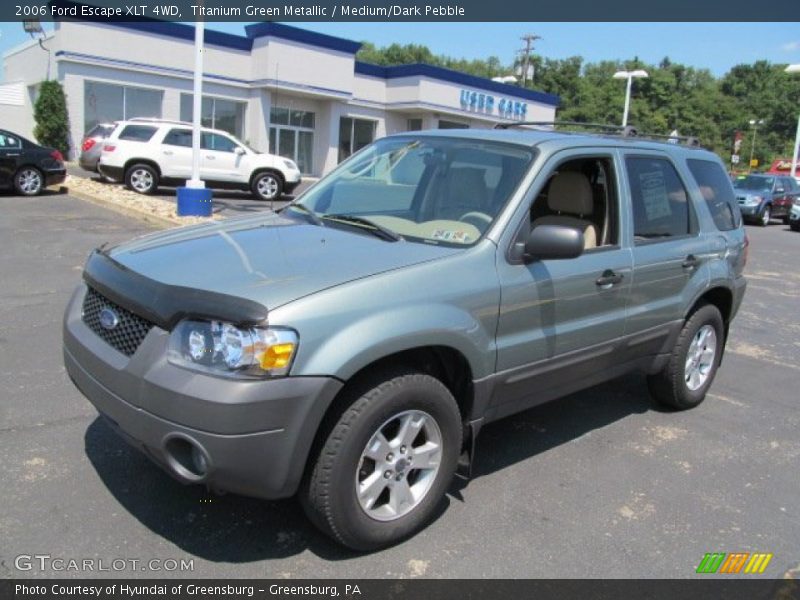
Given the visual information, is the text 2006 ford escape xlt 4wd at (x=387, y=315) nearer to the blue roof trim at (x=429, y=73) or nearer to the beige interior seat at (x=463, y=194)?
the beige interior seat at (x=463, y=194)

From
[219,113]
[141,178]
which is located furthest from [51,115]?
[141,178]

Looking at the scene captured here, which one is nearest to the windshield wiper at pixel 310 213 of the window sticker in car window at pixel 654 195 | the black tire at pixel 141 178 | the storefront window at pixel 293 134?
the window sticker in car window at pixel 654 195

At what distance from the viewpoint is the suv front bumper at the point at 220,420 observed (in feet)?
8.46

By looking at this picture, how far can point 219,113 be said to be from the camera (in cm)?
2794

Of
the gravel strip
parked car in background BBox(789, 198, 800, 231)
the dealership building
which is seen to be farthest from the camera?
the dealership building

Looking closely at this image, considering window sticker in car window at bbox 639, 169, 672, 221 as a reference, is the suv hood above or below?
below

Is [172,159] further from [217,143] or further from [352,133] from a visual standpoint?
[352,133]

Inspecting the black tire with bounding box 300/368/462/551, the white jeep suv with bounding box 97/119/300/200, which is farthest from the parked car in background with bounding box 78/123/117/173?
the black tire with bounding box 300/368/462/551

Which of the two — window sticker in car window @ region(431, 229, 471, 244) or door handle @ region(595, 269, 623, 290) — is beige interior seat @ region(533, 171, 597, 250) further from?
window sticker in car window @ region(431, 229, 471, 244)

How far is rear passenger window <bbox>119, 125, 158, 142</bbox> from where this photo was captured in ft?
55.9

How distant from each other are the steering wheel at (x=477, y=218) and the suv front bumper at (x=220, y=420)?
128 cm

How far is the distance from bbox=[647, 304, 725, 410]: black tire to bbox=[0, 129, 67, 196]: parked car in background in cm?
1504

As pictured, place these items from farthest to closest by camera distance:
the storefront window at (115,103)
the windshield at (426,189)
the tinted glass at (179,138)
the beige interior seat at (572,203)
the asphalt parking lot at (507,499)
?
the storefront window at (115,103) → the tinted glass at (179,138) → the beige interior seat at (572,203) → the windshield at (426,189) → the asphalt parking lot at (507,499)

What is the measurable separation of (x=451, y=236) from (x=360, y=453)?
4.01ft
